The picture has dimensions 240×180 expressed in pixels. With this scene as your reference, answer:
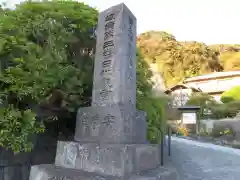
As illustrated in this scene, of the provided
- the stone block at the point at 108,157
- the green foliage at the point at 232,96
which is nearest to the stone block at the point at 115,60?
the stone block at the point at 108,157

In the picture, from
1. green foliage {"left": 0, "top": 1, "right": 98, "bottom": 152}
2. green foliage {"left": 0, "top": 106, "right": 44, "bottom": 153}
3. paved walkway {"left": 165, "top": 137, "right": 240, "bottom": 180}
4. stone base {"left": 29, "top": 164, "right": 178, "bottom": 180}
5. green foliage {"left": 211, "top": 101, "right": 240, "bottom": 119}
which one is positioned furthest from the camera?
green foliage {"left": 211, "top": 101, "right": 240, "bottom": 119}

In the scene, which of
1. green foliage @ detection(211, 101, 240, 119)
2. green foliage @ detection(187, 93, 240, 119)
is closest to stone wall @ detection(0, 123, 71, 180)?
green foliage @ detection(187, 93, 240, 119)

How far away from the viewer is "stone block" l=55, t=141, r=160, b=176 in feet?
8.89

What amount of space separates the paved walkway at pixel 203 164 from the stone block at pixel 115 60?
1924 mm

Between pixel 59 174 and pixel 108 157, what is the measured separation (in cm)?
64

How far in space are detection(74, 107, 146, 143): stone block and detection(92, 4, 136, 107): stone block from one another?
165 mm

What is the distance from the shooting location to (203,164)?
611 centimetres

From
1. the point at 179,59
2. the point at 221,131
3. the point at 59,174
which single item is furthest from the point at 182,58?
the point at 59,174

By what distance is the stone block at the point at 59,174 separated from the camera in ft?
8.77

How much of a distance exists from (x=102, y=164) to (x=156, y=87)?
2853 mm

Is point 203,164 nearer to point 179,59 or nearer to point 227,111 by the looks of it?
point 227,111

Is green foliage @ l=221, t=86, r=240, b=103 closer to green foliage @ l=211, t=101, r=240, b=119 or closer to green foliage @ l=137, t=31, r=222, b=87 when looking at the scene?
green foliage @ l=211, t=101, r=240, b=119

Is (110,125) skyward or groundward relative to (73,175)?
skyward

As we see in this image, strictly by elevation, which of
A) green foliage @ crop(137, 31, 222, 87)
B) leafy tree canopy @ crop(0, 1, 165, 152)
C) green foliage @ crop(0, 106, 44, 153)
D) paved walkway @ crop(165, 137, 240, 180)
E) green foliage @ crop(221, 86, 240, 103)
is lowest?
paved walkway @ crop(165, 137, 240, 180)
